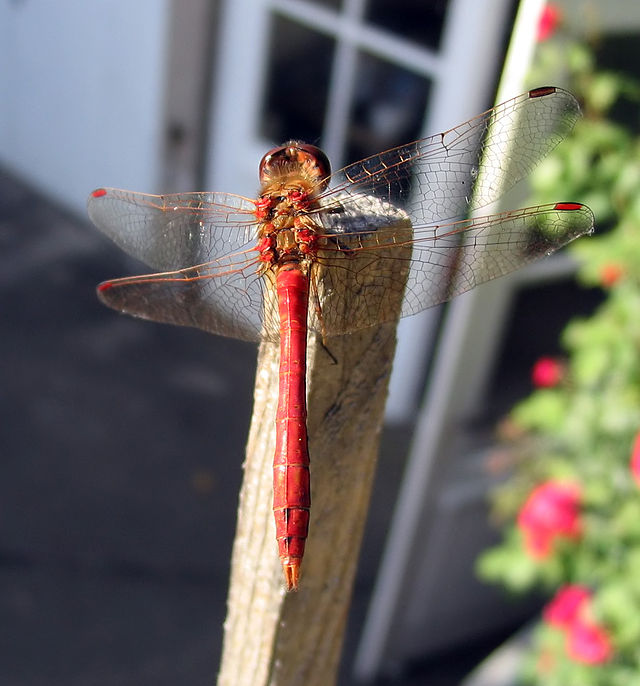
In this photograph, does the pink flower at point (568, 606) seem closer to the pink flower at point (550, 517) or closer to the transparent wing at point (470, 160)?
the pink flower at point (550, 517)

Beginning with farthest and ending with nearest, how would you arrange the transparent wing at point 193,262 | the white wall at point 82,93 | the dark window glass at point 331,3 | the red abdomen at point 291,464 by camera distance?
the white wall at point 82,93 < the dark window glass at point 331,3 < the transparent wing at point 193,262 < the red abdomen at point 291,464

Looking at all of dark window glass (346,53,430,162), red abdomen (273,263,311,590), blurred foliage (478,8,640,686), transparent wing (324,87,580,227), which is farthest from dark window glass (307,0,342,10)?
red abdomen (273,263,311,590)

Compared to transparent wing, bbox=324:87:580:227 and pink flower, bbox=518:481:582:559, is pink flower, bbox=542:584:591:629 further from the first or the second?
transparent wing, bbox=324:87:580:227

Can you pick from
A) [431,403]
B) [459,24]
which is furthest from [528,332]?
[459,24]

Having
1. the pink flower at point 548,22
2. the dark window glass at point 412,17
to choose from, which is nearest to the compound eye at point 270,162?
the pink flower at point 548,22

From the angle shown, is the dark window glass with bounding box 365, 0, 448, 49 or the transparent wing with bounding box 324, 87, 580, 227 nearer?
the transparent wing with bounding box 324, 87, 580, 227

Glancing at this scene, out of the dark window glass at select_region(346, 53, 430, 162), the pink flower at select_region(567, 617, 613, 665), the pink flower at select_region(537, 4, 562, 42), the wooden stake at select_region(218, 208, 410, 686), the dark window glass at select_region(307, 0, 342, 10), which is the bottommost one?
the wooden stake at select_region(218, 208, 410, 686)
